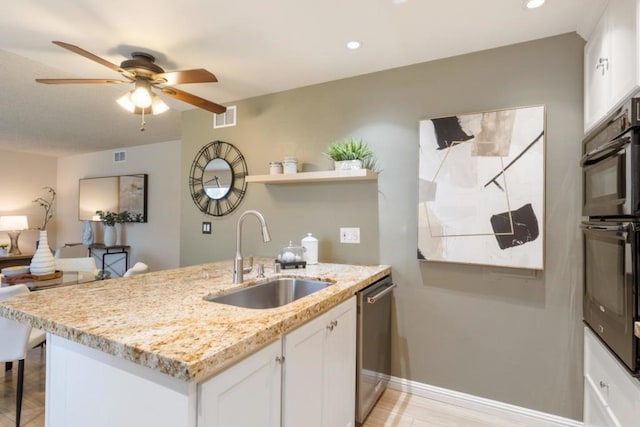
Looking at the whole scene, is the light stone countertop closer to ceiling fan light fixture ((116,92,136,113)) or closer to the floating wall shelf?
the floating wall shelf

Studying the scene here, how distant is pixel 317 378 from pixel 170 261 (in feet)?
14.5

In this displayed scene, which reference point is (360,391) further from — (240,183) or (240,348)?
(240,183)

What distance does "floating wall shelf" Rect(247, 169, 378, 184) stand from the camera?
231 cm

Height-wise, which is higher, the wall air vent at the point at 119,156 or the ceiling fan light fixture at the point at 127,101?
the wall air vent at the point at 119,156

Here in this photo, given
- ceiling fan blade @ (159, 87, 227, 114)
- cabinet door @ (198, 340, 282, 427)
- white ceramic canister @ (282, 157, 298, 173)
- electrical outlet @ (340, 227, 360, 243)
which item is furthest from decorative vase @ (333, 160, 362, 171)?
cabinet door @ (198, 340, 282, 427)

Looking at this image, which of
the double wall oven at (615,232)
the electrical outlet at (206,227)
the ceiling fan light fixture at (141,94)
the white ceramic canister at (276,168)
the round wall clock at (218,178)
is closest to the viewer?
the double wall oven at (615,232)

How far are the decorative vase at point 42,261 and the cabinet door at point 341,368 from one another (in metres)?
2.78

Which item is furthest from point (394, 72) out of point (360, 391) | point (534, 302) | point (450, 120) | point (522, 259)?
point (360, 391)

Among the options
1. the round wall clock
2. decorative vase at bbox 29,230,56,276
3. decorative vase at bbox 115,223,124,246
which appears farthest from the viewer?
decorative vase at bbox 115,223,124,246

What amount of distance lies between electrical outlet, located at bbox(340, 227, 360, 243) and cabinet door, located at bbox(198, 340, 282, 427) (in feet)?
4.78

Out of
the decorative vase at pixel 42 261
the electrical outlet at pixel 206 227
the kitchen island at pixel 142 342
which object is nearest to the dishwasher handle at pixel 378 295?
the kitchen island at pixel 142 342

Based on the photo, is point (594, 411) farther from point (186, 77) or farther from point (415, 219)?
point (186, 77)

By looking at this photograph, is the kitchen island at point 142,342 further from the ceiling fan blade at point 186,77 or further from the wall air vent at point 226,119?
the wall air vent at point 226,119

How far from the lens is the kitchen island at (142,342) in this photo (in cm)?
89
